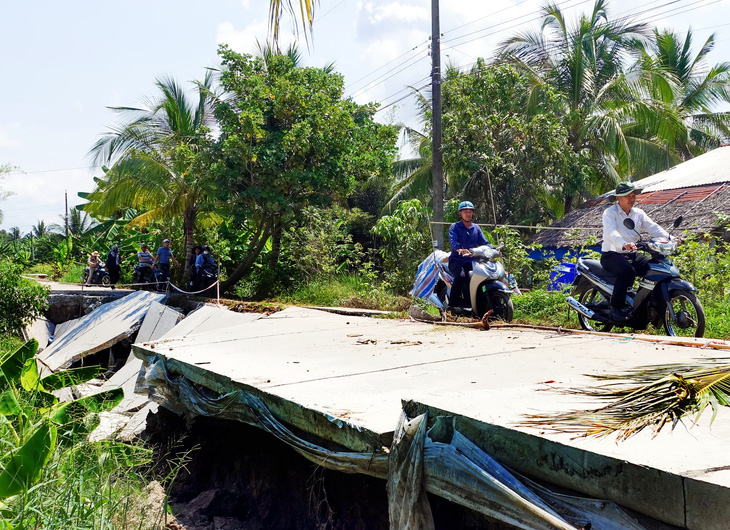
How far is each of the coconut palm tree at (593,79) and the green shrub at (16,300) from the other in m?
13.5

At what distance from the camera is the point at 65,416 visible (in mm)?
4414

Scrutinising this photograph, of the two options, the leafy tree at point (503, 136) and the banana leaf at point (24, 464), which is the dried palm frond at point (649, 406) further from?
the leafy tree at point (503, 136)

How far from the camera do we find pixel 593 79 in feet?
60.6

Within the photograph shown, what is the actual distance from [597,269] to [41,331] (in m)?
13.3

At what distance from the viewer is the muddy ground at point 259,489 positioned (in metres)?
3.81

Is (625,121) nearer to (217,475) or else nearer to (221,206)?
(221,206)

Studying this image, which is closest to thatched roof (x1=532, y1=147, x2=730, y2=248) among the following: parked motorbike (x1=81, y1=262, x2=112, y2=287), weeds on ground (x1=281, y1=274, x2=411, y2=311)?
weeds on ground (x1=281, y1=274, x2=411, y2=311)

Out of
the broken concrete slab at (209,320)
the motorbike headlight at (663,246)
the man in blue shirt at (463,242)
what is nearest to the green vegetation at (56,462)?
the man in blue shirt at (463,242)

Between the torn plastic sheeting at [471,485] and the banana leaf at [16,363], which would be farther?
the banana leaf at [16,363]

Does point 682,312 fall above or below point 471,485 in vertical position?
above

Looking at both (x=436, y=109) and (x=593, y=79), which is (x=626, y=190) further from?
(x=593, y=79)

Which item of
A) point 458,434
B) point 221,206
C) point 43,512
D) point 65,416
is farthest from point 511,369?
point 221,206

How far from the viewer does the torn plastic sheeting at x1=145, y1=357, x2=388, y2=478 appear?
10.4 feet

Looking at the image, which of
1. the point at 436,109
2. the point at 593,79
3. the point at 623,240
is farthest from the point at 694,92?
the point at 623,240
